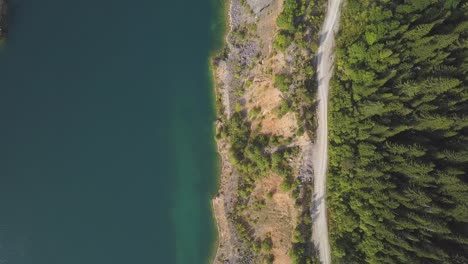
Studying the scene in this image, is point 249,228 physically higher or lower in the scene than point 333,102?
lower

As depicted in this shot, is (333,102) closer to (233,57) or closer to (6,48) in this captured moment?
(233,57)

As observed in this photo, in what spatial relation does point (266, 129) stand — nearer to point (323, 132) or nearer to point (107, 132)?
point (323, 132)

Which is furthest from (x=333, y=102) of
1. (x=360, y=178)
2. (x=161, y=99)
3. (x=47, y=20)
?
(x=47, y=20)

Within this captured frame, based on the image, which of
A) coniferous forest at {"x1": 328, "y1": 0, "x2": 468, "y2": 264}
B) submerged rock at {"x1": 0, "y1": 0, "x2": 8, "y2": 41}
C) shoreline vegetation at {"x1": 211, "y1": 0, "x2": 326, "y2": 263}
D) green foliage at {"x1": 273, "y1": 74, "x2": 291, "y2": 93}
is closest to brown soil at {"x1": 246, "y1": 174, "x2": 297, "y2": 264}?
shoreline vegetation at {"x1": 211, "y1": 0, "x2": 326, "y2": 263}

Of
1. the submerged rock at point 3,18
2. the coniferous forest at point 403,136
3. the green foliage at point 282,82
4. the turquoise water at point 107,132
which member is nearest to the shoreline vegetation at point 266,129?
the green foliage at point 282,82

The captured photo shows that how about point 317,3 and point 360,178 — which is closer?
point 360,178

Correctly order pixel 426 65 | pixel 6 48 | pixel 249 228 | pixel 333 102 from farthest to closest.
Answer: pixel 6 48 < pixel 249 228 < pixel 333 102 < pixel 426 65

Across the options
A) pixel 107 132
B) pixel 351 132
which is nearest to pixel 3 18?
pixel 107 132
